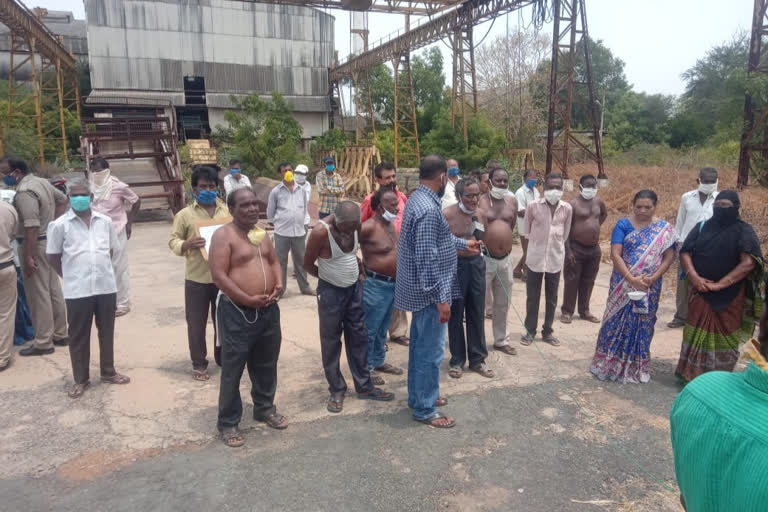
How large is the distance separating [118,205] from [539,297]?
489 cm

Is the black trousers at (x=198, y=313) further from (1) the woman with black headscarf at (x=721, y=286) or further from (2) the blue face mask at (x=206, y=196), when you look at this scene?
(1) the woman with black headscarf at (x=721, y=286)

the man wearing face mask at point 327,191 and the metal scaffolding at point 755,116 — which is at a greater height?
the metal scaffolding at point 755,116

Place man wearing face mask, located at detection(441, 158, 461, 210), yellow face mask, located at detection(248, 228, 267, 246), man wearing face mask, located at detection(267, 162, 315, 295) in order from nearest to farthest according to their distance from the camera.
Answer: yellow face mask, located at detection(248, 228, 267, 246), man wearing face mask, located at detection(441, 158, 461, 210), man wearing face mask, located at detection(267, 162, 315, 295)

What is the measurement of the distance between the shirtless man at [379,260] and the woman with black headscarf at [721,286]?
97.2 inches

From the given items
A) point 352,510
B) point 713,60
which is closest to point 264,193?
point 352,510

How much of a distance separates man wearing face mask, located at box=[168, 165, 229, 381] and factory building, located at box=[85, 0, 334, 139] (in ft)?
72.7

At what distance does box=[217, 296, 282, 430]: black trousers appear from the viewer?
3504 mm

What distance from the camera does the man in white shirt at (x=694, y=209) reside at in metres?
5.87

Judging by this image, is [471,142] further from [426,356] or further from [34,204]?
[426,356]

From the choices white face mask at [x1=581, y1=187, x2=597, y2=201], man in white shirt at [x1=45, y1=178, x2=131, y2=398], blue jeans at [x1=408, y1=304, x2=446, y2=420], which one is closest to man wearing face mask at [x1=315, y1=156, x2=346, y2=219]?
white face mask at [x1=581, y1=187, x2=597, y2=201]

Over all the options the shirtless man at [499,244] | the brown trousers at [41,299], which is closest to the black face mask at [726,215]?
the shirtless man at [499,244]

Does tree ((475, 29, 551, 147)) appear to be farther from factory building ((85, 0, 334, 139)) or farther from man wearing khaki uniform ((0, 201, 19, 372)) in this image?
man wearing khaki uniform ((0, 201, 19, 372))

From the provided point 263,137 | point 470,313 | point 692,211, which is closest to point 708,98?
point 263,137

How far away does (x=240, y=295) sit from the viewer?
11.2 ft
